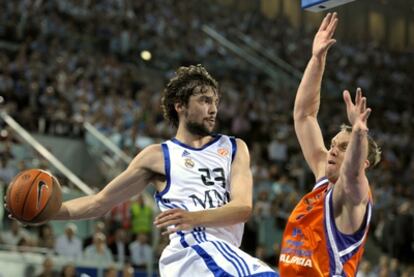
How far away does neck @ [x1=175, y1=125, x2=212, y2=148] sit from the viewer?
5.32 m

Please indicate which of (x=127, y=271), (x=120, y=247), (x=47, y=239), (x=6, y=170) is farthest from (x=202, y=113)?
(x=6, y=170)

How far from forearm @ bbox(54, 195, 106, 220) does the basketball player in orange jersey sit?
118 cm

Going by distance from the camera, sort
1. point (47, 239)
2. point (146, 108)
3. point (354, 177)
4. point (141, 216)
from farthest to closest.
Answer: point (146, 108) → point (141, 216) → point (47, 239) → point (354, 177)

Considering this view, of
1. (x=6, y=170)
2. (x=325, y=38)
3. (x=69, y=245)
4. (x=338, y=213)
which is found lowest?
(x=69, y=245)

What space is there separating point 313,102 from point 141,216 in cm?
715

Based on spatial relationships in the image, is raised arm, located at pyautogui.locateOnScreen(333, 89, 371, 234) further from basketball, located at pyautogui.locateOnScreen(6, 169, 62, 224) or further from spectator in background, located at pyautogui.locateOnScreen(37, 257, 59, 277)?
spectator in background, located at pyautogui.locateOnScreen(37, 257, 59, 277)

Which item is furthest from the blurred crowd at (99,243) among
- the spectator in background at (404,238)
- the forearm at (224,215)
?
the forearm at (224,215)

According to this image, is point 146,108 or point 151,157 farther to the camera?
point 146,108

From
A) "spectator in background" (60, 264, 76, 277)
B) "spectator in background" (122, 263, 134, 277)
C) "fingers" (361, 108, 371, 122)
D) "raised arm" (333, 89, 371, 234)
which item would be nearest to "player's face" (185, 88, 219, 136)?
"raised arm" (333, 89, 371, 234)

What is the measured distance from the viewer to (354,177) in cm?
468

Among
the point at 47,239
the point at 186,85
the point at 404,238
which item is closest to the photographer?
the point at 186,85

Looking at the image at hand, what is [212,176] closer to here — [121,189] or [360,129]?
[121,189]

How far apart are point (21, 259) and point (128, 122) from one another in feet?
16.9

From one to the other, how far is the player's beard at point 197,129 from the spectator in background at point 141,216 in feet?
24.6
